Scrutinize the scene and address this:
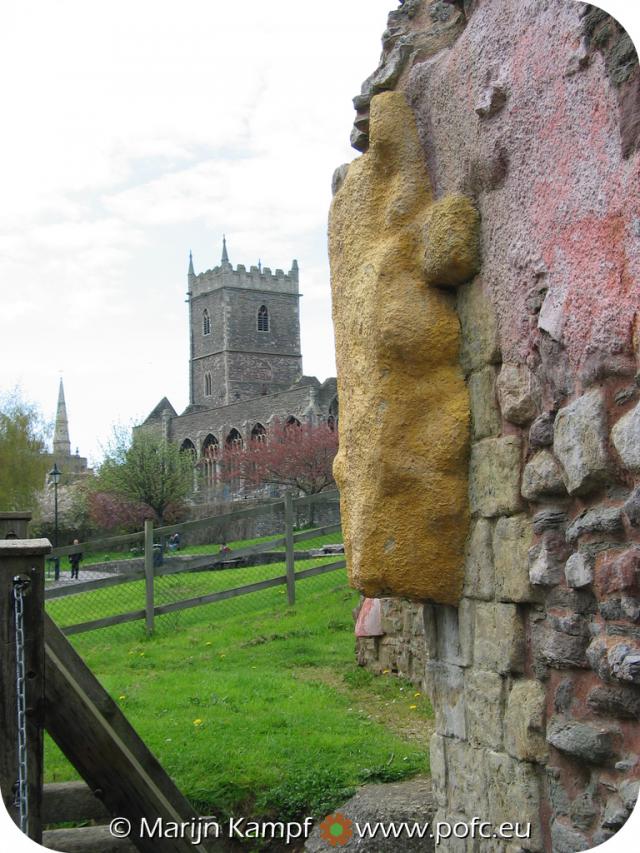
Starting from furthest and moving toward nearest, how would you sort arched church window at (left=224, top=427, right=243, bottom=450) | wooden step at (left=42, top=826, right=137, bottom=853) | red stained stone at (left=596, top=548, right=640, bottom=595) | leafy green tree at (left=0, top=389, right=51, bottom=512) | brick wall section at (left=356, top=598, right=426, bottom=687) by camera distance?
arched church window at (left=224, top=427, right=243, bottom=450)
leafy green tree at (left=0, top=389, right=51, bottom=512)
brick wall section at (left=356, top=598, right=426, bottom=687)
wooden step at (left=42, top=826, right=137, bottom=853)
red stained stone at (left=596, top=548, right=640, bottom=595)

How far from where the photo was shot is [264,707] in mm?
6711

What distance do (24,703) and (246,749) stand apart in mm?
2827

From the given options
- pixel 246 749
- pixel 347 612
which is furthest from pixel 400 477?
pixel 347 612

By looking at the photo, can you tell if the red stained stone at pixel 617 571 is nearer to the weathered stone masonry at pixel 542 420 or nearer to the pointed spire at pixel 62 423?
the weathered stone masonry at pixel 542 420

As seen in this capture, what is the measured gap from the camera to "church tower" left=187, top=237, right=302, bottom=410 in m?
68.2

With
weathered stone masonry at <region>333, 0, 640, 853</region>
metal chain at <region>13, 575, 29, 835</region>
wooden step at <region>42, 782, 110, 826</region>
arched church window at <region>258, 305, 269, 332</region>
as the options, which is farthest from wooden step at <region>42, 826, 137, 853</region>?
arched church window at <region>258, 305, 269, 332</region>

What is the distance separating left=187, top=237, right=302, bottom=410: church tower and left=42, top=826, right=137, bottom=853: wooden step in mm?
63494

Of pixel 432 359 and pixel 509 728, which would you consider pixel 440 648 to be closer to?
pixel 509 728

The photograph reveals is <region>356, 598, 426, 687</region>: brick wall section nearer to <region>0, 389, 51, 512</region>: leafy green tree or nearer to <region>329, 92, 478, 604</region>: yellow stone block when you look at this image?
<region>329, 92, 478, 604</region>: yellow stone block

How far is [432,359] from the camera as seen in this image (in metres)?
3.47

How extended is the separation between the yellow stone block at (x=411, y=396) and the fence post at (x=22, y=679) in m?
1.22

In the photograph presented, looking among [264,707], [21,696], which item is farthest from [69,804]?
[264,707]

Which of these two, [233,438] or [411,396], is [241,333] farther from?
[411,396]

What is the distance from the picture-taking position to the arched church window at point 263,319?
2729 inches
